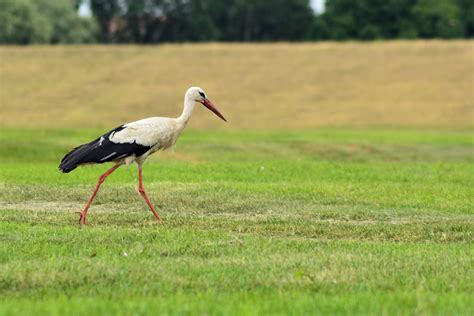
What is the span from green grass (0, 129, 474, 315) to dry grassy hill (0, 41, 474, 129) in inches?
1279

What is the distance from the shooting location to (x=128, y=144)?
14.2 meters

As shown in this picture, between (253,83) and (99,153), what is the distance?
49600 mm

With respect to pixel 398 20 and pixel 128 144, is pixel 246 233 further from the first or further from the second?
pixel 398 20

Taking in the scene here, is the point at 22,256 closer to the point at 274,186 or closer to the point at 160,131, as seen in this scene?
the point at 160,131

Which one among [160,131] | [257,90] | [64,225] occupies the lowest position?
[257,90]

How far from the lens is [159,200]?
53.0ft

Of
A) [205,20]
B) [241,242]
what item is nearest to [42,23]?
[205,20]

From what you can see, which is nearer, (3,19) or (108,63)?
(108,63)

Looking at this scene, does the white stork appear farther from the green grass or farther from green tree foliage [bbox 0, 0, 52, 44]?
green tree foliage [bbox 0, 0, 52, 44]

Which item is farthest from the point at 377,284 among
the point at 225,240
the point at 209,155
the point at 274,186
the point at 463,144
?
the point at 463,144

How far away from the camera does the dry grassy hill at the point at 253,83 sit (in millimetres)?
55406

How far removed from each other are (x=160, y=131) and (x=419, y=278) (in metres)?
5.40

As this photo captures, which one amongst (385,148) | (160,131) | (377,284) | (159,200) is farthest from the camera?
(385,148)

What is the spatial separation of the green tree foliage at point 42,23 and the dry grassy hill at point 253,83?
34.1 ft
